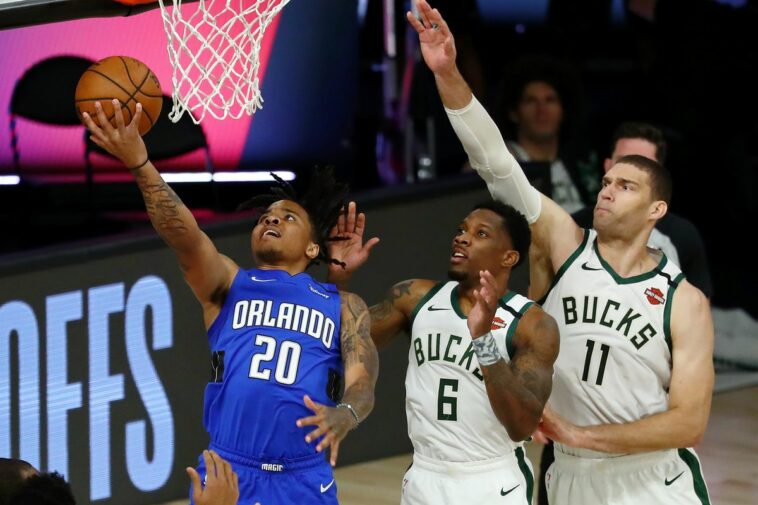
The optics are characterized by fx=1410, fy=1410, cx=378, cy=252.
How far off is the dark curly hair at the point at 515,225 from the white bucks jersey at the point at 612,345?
8.7 inches

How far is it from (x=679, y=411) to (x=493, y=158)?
1.09 meters

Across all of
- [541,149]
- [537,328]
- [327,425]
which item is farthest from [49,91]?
[327,425]

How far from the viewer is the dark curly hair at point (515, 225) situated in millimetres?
4980

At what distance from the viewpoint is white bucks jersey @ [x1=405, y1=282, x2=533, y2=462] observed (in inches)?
189

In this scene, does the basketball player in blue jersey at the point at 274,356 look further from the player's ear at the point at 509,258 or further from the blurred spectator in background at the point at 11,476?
the blurred spectator in background at the point at 11,476

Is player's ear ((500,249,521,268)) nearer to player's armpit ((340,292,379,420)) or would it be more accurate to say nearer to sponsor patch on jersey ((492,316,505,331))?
sponsor patch on jersey ((492,316,505,331))

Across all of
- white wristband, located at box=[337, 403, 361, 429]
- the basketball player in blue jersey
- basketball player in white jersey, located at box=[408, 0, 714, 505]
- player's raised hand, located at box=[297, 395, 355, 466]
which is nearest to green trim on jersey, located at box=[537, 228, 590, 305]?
basketball player in white jersey, located at box=[408, 0, 714, 505]

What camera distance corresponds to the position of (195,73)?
8.19 m

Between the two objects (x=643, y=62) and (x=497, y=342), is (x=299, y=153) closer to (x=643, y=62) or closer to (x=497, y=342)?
(x=643, y=62)

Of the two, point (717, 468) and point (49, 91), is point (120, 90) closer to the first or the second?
point (49, 91)

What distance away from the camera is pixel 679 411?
4.87 meters

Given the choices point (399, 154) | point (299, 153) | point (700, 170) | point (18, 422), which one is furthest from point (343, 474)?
point (700, 170)

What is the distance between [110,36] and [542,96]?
2892 mm

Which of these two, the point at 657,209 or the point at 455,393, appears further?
the point at 657,209
